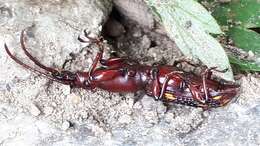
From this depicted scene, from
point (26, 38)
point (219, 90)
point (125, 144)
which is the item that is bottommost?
point (125, 144)

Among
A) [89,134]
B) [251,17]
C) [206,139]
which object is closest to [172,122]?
[206,139]

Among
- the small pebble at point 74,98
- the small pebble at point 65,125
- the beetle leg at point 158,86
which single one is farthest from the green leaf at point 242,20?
the small pebble at point 65,125

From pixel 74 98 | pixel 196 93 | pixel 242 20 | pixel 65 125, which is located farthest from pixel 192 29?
pixel 65 125

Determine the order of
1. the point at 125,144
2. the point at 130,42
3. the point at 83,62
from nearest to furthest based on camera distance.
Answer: the point at 125,144, the point at 83,62, the point at 130,42

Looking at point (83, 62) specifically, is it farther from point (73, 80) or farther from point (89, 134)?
point (89, 134)

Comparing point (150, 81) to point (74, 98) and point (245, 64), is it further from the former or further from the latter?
point (245, 64)

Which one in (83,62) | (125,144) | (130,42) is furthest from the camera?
(130,42)

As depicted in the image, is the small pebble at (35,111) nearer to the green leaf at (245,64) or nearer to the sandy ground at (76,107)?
the sandy ground at (76,107)

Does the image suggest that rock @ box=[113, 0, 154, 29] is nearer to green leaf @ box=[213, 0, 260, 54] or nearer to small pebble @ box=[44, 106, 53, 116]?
green leaf @ box=[213, 0, 260, 54]
